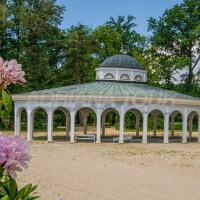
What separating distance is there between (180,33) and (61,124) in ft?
89.4

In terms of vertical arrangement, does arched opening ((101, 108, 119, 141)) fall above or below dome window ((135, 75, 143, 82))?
below

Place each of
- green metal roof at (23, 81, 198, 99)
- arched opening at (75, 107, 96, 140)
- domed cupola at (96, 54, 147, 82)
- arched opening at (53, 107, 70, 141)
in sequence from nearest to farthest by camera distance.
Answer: green metal roof at (23, 81, 198, 99) → domed cupola at (96, 54, 147, 82) → arched opening at (53, 107, 70, 141) → arched opening at (75, 107, 96, 140)

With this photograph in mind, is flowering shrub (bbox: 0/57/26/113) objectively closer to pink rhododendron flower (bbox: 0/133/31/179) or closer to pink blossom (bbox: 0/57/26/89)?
pink blossom (bbox: 0/57/26/89)

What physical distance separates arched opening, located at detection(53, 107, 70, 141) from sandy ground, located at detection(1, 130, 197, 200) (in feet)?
47.1

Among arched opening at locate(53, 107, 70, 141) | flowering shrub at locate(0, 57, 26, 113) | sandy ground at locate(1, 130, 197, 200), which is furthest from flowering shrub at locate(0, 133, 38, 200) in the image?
arched opening at locate(53, 107, 70, 141)

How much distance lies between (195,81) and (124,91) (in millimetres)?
27407

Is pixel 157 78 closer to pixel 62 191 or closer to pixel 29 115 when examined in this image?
pixel 29 115

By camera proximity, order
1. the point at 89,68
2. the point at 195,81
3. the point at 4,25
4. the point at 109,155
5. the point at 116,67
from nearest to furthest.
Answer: the point at 109,155, the point at 116,67, the point at 4,25, the point at 195,81, the point at 89,68

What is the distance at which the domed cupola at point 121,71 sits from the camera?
3925cm

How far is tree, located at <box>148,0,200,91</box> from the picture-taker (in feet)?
194

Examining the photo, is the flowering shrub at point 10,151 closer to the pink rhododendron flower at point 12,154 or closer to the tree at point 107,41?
the pink rhododendron flower at point 12,154

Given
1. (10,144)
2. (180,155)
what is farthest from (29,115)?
(10,144)

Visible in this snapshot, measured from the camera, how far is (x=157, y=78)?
61.8 m

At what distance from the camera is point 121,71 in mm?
39312
